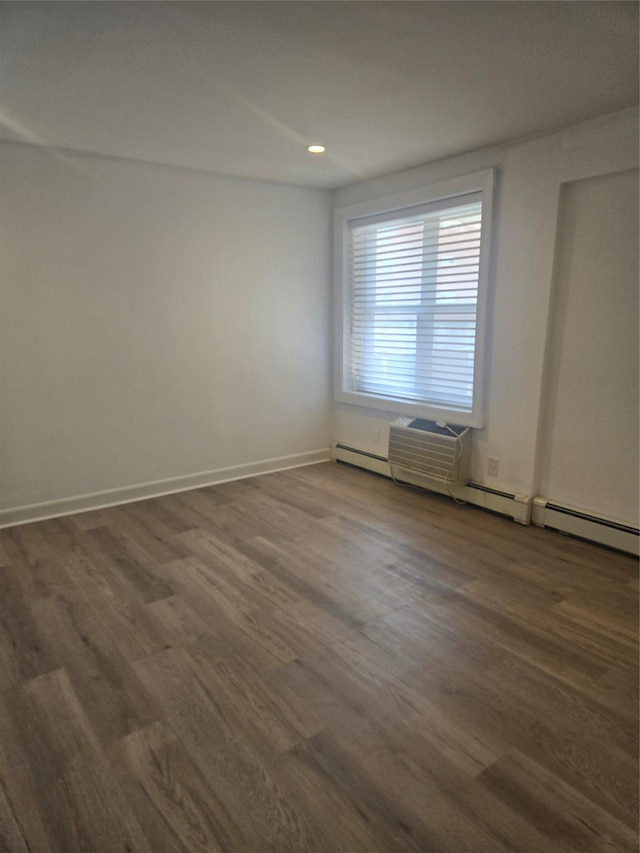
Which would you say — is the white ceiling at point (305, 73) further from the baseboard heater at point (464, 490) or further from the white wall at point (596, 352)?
the baseboard heater at point (464, 490)

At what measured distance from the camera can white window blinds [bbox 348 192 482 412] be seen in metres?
3.67

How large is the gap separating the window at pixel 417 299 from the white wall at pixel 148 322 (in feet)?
0.98

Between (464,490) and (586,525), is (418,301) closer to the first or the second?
(464,490)

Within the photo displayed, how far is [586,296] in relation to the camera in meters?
3.03

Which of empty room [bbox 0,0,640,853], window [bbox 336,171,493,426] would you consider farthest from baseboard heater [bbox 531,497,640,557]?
window [bbox 336,171,493,426]

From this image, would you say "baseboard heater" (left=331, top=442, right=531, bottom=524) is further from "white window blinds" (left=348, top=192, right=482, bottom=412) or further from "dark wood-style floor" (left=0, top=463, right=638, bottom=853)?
"white window blinds" (left=348, top=192, right=482, bottom=412)

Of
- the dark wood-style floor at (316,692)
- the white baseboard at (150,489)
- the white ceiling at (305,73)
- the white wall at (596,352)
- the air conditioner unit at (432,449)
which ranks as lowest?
the dark wood-style floor at (316,692)

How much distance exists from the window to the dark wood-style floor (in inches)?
46.3

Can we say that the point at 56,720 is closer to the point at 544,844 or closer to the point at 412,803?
the point at 412,803

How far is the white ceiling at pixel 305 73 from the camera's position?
181cm

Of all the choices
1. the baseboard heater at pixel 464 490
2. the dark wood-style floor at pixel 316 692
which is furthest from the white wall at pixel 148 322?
the dark wood-style floor at pixel 316 692

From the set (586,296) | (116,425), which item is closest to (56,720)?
(116,425)

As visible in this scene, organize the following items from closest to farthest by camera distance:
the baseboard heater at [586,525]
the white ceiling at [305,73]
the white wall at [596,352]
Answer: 1. the white ceiling at [305,73]
2. the white wall at [596,352]
3. the baseboard heater at [586,525]

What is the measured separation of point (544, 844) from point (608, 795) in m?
0.28
